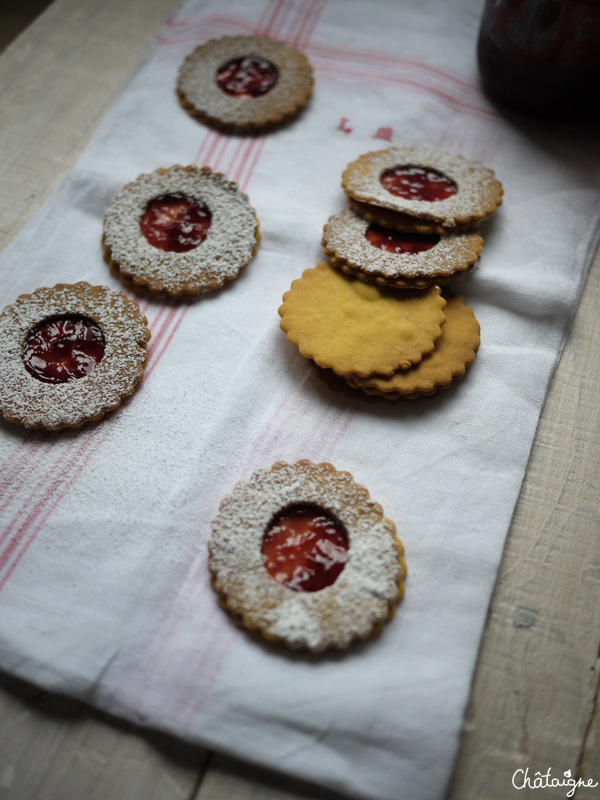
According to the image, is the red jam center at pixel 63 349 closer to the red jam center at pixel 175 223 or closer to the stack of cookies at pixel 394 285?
the red jam center at pixel 175 223

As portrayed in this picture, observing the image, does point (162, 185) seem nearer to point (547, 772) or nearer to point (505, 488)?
point (505, 488)

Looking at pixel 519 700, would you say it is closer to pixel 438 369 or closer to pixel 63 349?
pixel 438 369

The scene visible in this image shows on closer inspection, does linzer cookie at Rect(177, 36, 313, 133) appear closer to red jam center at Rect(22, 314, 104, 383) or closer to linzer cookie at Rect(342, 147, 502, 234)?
linzer cookie at Rect(342, 147, 502, 234)

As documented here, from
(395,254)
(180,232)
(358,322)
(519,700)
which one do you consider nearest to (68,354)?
(180,232)

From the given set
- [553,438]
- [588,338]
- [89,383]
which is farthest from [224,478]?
[588,338]

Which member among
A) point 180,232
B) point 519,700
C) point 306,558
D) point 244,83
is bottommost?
point 519,700

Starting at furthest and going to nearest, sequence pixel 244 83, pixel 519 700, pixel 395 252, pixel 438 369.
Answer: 1. pixel 244 83
2. pixel 395 252
3. pixel 438 369
4. pixel 519 700
